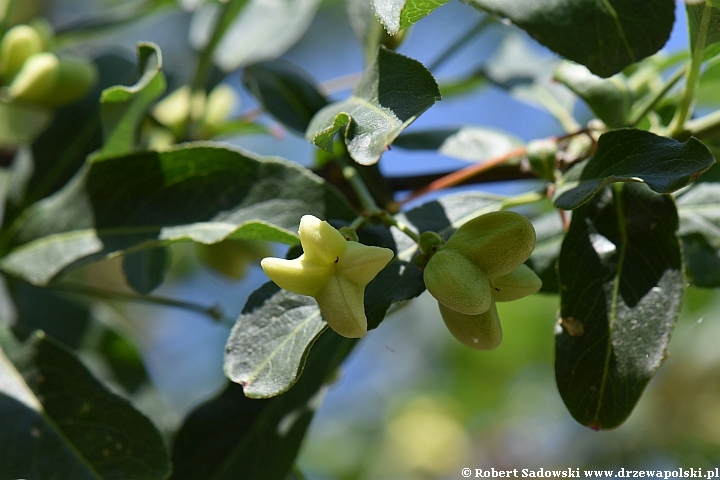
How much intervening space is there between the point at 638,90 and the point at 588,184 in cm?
46

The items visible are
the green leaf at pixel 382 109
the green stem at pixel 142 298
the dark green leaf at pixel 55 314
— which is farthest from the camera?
the dark green leaf at pixel 55 314

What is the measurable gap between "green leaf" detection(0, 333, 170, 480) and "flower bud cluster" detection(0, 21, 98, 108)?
47cm

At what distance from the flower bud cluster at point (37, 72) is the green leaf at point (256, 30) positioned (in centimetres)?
28

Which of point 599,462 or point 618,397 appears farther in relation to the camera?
point 599,462

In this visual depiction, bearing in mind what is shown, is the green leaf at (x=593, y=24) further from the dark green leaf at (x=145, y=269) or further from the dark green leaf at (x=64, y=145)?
the dark green leaf at (x=64, y=145)

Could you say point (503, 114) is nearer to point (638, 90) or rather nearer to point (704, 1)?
point (638, 90)

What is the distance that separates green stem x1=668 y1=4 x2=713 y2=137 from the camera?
765mm

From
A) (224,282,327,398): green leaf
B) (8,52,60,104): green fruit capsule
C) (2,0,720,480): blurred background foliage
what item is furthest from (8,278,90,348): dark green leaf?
(224,282,327,398): green leaf

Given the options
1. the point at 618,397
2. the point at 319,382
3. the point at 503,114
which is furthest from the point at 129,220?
the point at 503,114

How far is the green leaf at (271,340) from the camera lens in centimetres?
69

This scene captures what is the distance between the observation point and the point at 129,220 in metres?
0.99

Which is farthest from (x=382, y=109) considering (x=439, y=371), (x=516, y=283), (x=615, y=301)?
(x=439, y=371)

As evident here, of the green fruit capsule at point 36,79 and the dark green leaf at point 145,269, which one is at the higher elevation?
the green fruit capsule at point 36,79

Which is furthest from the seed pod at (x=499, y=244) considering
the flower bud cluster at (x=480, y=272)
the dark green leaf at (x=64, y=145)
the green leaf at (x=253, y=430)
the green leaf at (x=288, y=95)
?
the dark green leaf at (x=64, y=145)
